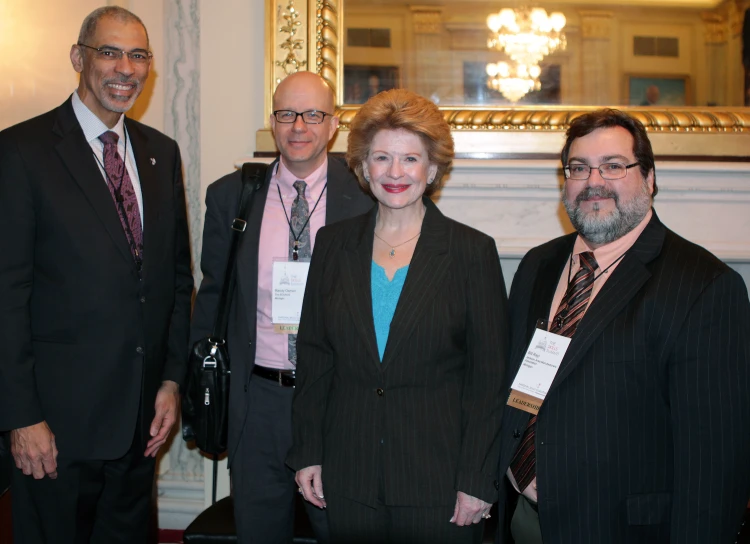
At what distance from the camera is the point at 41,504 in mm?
2352

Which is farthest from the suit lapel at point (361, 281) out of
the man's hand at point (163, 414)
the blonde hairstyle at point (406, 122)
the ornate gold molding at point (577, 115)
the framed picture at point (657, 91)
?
the framed picture at point (657, 91)

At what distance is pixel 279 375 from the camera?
2508 mm

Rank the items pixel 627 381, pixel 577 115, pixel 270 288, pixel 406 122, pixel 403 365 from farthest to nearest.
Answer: pixel 577 115
pixel 270 288
pixel 406 122
pixel 403 365
pixel 627 381

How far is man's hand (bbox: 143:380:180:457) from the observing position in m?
2.58

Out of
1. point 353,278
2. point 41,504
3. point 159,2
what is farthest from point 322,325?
point 159,2

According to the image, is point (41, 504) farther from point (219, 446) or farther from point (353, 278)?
point (353, 278)

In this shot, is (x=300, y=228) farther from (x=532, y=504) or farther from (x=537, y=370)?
(x=532, y=504)

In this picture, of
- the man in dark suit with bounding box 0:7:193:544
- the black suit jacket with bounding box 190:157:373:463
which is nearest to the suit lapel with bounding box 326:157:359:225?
the black suit jacket with bounding box 190:157:373:463

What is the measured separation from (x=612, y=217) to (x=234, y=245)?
1.27 meters

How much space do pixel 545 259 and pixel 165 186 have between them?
135 centimetres

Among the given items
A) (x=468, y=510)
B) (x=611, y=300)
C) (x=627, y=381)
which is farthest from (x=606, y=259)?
(x=468, y=510)

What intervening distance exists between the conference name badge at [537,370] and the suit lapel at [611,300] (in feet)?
0.10

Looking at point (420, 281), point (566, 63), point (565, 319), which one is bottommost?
point (565, 319)

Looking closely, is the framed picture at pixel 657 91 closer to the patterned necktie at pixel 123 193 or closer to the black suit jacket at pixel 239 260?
the black suit jacket at pixel 239 260
